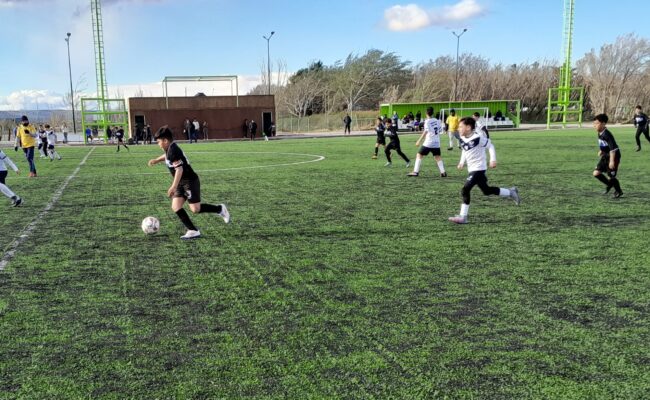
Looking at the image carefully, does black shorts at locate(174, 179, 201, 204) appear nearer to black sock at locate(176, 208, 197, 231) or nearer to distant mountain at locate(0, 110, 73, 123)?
black sock at locate(176, 208, 197, 231)

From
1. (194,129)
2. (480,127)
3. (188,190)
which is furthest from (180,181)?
(194,129)

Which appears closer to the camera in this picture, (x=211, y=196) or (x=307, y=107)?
(x=211, y=196)

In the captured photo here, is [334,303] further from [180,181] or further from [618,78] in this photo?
[618,78]

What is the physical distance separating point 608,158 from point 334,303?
8782mm

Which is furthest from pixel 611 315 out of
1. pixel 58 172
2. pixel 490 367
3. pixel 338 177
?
pixel 58 172

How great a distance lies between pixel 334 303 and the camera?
5.03 meters

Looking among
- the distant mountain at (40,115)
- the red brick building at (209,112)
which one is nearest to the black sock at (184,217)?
the red brick building at (209,112)

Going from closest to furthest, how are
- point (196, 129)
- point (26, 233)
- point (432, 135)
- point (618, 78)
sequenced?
1. point (26, 233)
2. point (432, 135)
3. point (196, 129)
4. point (618, 78)

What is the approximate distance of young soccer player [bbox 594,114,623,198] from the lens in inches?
423

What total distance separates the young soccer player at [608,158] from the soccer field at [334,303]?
0.59 meters

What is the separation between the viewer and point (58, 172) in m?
19.6

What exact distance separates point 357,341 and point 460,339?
82 centimetres

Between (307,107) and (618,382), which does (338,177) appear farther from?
(307,107)

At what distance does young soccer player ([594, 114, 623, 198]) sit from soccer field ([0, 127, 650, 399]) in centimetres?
59
